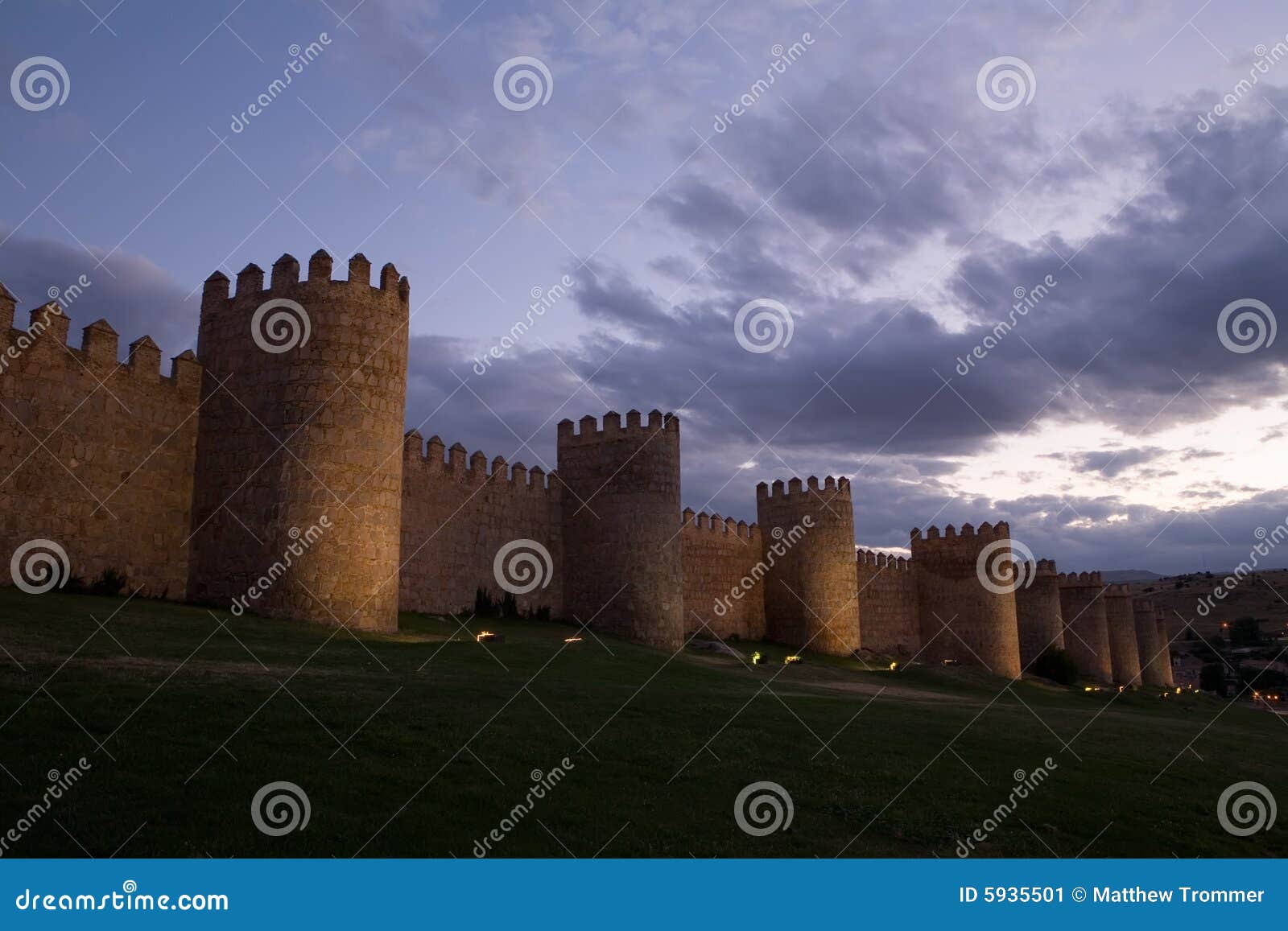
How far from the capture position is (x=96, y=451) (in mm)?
17000

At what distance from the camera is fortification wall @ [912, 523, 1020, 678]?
41.7 meters

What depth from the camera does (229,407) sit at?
19.0 meters

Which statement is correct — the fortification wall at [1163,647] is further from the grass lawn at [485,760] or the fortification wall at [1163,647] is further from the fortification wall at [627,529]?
the grass lawn at [485,760]

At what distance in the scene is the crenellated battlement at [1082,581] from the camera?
53.0 meters

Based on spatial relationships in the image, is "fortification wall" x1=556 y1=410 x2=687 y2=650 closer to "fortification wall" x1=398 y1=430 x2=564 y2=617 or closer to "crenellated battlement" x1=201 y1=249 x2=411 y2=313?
"fortification wall" x1=398 y1=430 x2=564 y2=617

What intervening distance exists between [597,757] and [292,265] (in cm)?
1413

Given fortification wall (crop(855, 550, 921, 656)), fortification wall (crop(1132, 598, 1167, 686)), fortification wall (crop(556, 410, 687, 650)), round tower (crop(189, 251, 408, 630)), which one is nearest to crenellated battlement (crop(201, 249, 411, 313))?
round tower (crop(189, 251, 408, 630))

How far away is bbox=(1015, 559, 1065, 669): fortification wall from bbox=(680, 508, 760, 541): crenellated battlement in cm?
1864

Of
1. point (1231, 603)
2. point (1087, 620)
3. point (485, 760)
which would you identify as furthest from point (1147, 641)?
point (485, 760)

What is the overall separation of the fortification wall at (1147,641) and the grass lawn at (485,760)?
163 ft

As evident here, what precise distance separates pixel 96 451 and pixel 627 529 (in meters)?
15.0

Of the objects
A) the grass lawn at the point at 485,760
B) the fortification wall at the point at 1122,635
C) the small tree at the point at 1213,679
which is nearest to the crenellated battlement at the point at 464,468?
the grass lawn at the point at 485,760

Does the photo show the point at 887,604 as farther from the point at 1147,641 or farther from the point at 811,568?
the point at 1147,641

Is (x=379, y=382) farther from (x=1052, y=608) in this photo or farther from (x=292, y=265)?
(x=1052, y=608)
